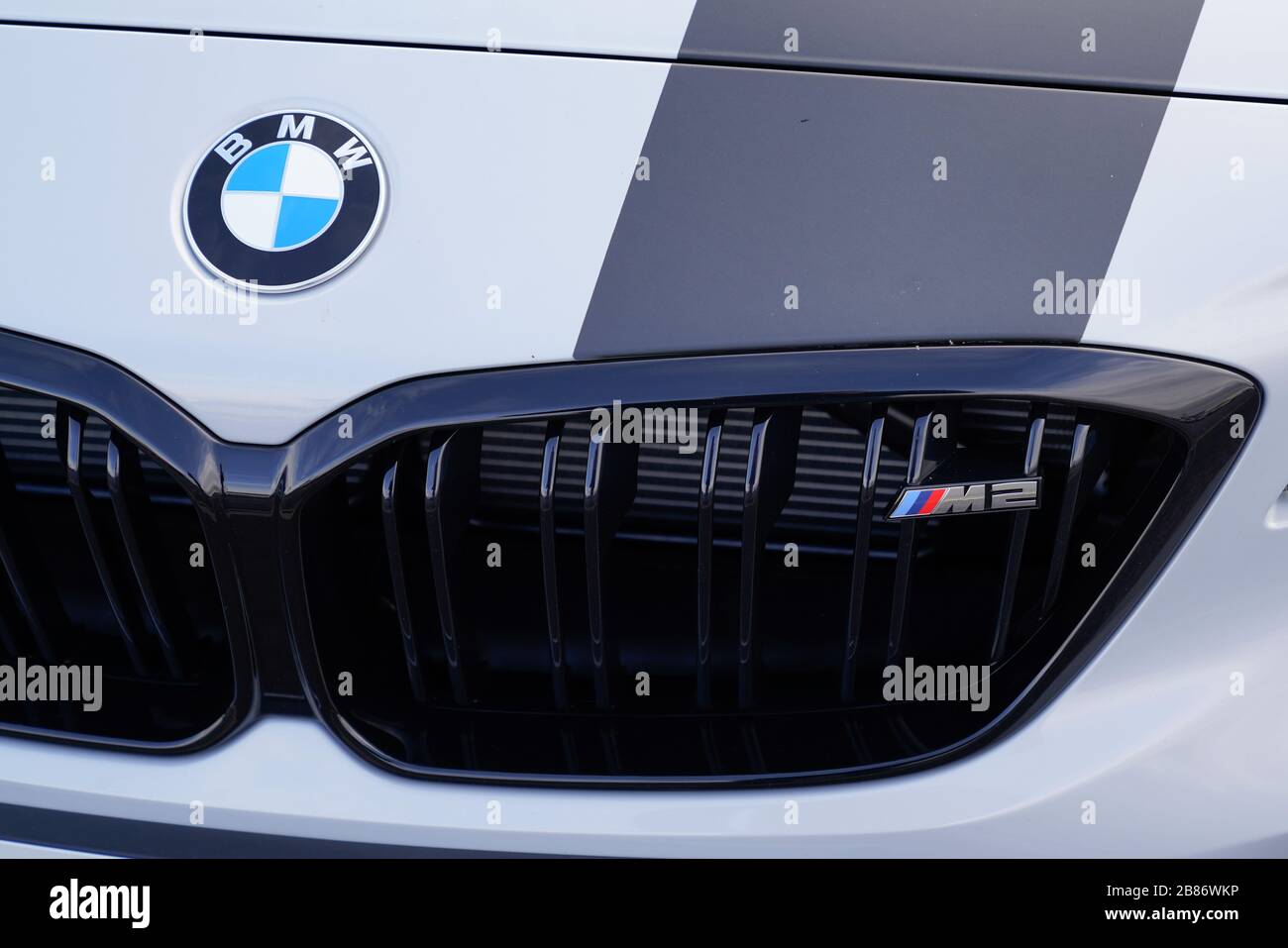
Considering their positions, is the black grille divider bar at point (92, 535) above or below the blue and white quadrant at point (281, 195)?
below

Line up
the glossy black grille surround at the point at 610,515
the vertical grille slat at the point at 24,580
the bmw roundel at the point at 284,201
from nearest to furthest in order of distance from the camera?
the glossy black grille surround at the point at 610,515, the bmw roundel at the point at 284,201, the vertical grille slat at the point at 24,580

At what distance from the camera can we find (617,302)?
1.32 metres

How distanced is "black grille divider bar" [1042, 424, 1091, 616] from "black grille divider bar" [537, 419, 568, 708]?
565 mm

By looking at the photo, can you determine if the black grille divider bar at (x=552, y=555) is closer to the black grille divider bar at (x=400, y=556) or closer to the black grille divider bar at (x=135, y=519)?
the black grille divider bar at (x=400, y=556)

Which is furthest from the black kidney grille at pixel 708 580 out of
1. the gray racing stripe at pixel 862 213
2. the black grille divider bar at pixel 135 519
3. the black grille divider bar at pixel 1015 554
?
the black grille divider bar at pixel 135 519

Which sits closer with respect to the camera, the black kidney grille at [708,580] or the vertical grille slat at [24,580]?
the black kidney grille at [708,580]

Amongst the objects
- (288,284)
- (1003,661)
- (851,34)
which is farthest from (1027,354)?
(288,284)

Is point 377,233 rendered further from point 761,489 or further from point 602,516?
point 761,489

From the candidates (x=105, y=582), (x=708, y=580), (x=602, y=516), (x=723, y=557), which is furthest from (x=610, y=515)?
(x=105, y=582)

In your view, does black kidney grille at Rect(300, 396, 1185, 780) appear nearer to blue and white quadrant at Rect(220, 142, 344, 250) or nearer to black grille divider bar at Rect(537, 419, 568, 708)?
black grille divider bar at Rect(537, 419, 568, 708)

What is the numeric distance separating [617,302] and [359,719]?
60cm

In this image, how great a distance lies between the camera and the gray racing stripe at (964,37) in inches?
55.6

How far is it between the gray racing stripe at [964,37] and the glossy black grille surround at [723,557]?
15.4 inches

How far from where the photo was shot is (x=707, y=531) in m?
1.34
